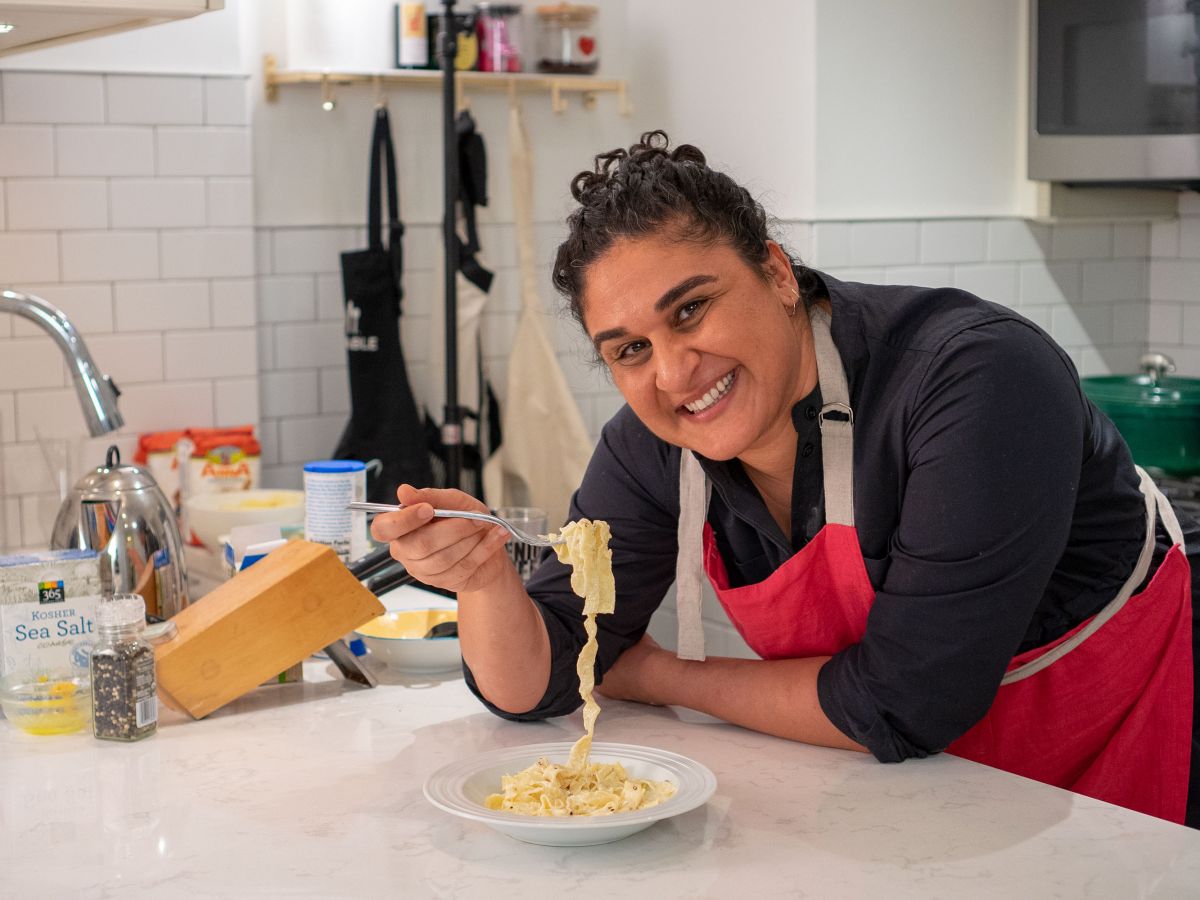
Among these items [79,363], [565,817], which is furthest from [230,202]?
[565,817]

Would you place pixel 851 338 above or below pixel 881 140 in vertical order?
below

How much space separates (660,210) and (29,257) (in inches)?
80.9

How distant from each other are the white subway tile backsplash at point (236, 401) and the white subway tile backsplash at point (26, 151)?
0.61 metres

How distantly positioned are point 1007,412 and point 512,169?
2493 millimetres

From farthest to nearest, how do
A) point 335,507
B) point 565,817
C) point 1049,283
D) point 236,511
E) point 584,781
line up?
point 1049,283 < point 236,511 < point 335,507 < point 584,781 < point 565,817

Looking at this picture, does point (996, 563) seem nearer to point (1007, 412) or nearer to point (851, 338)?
point (1007, 412)

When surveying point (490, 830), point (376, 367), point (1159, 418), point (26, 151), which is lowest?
point (490, 830)

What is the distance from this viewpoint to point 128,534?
83.7 inches

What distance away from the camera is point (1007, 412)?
151cm

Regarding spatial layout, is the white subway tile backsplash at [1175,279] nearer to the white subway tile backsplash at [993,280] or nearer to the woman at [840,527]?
the white subway tile backsplash at [993,280]

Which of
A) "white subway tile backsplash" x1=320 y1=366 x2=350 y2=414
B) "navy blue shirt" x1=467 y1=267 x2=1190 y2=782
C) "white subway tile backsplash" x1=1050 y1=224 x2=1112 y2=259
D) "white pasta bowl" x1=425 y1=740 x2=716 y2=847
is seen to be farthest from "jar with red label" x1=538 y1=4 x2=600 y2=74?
"white pasta bowl" x1=425 y1=740 x2=716 y2=847

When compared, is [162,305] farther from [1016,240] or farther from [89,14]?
[1016,240]

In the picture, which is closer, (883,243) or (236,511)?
(236,511)

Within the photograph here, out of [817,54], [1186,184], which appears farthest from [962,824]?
[1186,184]
